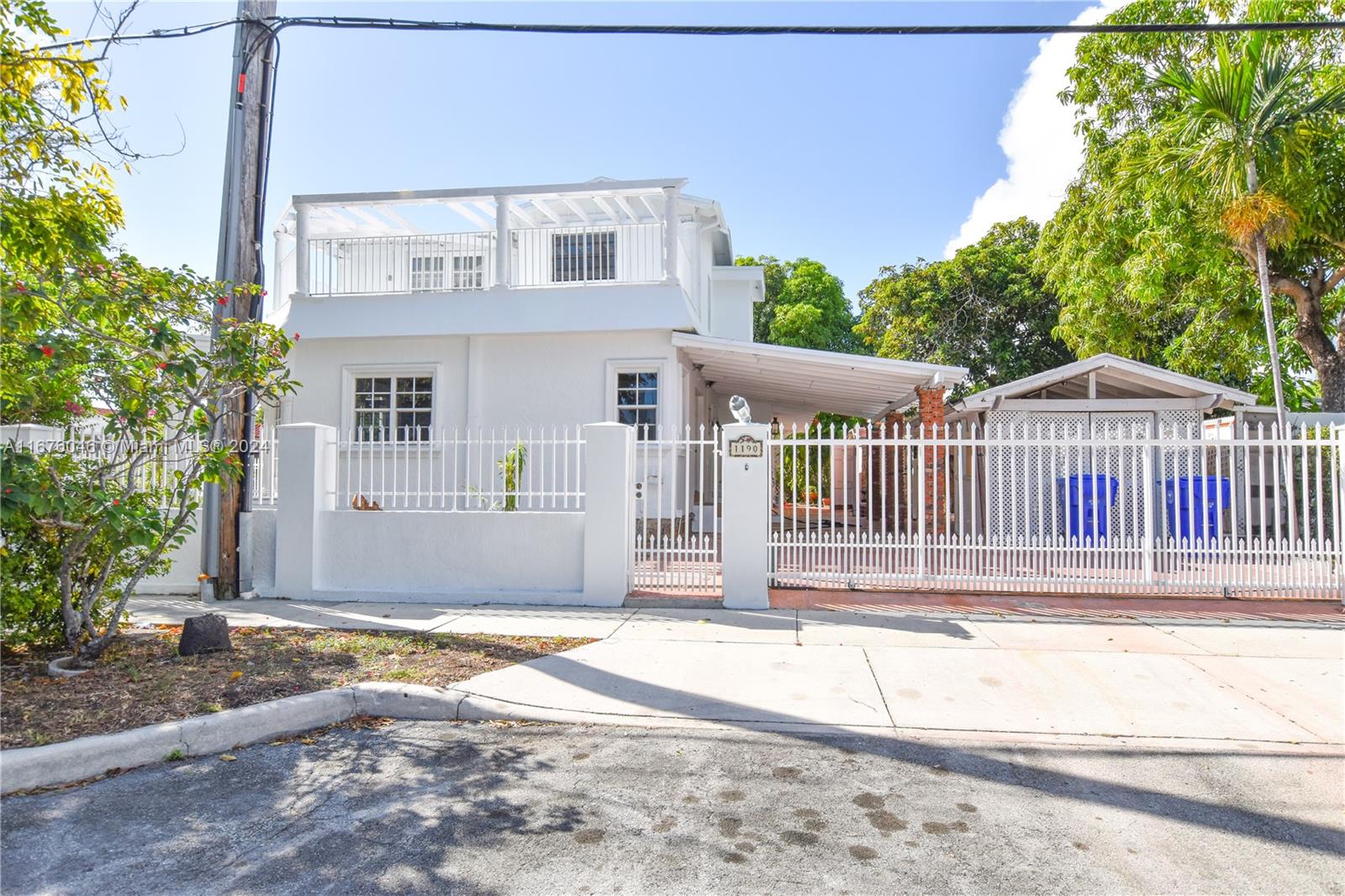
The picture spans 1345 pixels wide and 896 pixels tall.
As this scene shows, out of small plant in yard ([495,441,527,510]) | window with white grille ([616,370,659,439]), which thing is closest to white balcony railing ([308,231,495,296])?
window with white grille ([616,370,659,439])

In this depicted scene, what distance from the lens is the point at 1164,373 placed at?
46.4 ft

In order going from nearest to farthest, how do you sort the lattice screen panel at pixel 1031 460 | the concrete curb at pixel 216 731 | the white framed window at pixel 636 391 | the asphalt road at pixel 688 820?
the asphalt road at pixel 688 820
the concrete curb at pixel 216 731
the white framed window at pixel 636 391
the lattice screen panel at pixel 1031 460

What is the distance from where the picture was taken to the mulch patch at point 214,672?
4883 millimetres

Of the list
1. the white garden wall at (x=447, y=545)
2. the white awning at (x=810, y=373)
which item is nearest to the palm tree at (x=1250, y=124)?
the white awning at (x=810, y=373)

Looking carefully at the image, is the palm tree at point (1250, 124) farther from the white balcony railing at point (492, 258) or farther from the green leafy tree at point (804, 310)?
the green leafy tree at point (804, 310)

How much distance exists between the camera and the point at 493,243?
14023 millimetres

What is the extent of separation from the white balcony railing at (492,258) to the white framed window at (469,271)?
0.03m

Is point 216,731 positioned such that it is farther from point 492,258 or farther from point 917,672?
point 492,258

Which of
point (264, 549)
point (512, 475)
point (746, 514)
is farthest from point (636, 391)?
point (264, 549)

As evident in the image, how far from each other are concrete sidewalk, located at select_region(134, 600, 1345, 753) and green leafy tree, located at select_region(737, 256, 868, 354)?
25.2 m

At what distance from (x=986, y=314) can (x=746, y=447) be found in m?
22.0

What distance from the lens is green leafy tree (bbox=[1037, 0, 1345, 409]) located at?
1216 centimetres

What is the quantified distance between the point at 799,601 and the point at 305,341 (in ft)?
30.6

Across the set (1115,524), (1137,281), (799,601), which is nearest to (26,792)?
(799,601)
